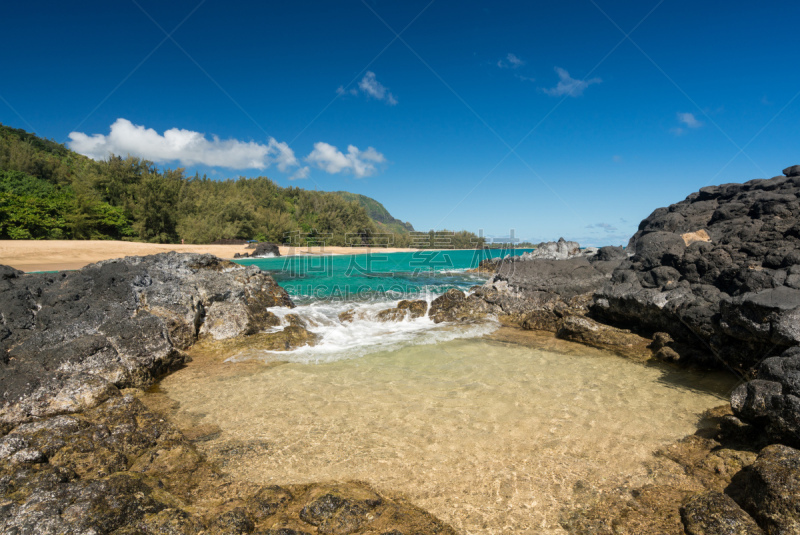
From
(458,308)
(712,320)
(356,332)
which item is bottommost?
(356,332)

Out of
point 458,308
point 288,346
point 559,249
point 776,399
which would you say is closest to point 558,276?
point 458,308

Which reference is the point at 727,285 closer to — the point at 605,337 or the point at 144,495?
the point at 605,337

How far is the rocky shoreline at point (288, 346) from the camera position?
9.18ft

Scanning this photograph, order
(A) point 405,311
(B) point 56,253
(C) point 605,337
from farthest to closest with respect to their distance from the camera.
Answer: (B) point 56,253 → (A) point 405,311 → (C) point 605,337

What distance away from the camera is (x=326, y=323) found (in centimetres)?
1055

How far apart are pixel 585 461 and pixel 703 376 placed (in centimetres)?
433

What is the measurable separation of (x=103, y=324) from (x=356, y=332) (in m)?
5.50

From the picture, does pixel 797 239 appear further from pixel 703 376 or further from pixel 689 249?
pixel 703 376

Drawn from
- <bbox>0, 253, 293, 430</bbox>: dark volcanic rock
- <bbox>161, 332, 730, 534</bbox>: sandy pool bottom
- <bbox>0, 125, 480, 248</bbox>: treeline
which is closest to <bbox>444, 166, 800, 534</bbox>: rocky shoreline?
<bbox>161, 332, 730, 534</bbox>: sandy pool bottom

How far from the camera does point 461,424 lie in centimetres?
469

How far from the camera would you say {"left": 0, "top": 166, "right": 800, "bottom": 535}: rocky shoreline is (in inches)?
110

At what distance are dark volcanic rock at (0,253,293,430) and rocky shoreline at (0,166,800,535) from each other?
28 mm

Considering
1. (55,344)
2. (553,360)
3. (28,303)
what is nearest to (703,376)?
(553,360)

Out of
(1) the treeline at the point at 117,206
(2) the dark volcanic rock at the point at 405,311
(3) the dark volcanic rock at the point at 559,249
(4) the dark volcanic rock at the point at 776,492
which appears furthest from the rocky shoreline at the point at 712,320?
(1) the treeline at the point at 117,206
